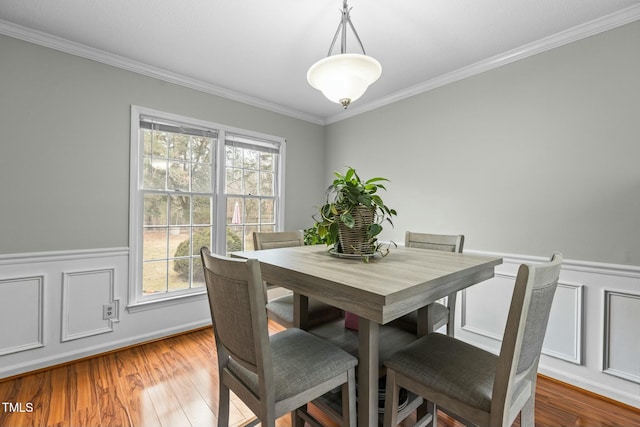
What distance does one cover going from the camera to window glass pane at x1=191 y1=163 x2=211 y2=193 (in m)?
3.03

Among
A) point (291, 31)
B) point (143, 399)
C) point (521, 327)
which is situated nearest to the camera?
point (521, 327)

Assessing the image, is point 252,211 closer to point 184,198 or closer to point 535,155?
point 184,198

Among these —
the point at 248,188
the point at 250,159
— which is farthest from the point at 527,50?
the point at 248,188

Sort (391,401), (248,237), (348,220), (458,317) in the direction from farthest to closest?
(248,237), (458,317), (348,220), (391,401)

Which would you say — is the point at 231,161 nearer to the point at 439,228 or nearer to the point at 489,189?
the point at 439,228

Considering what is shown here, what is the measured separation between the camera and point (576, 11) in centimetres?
190

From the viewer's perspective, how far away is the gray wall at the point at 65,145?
2127mm

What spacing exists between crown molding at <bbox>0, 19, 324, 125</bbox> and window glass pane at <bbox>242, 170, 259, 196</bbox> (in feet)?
2.61

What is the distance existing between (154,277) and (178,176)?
1.02m

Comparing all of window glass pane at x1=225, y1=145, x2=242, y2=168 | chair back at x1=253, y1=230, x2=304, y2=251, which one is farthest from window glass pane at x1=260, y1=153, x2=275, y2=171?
chair back at x1=253, y1=230, x2=304, y2=251

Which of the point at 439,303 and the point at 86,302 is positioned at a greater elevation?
the point at 439,303

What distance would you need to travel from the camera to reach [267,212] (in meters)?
3.64

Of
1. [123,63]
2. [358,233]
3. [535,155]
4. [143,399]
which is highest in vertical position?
[123,63]

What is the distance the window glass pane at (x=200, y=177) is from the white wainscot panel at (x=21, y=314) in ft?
4.64
